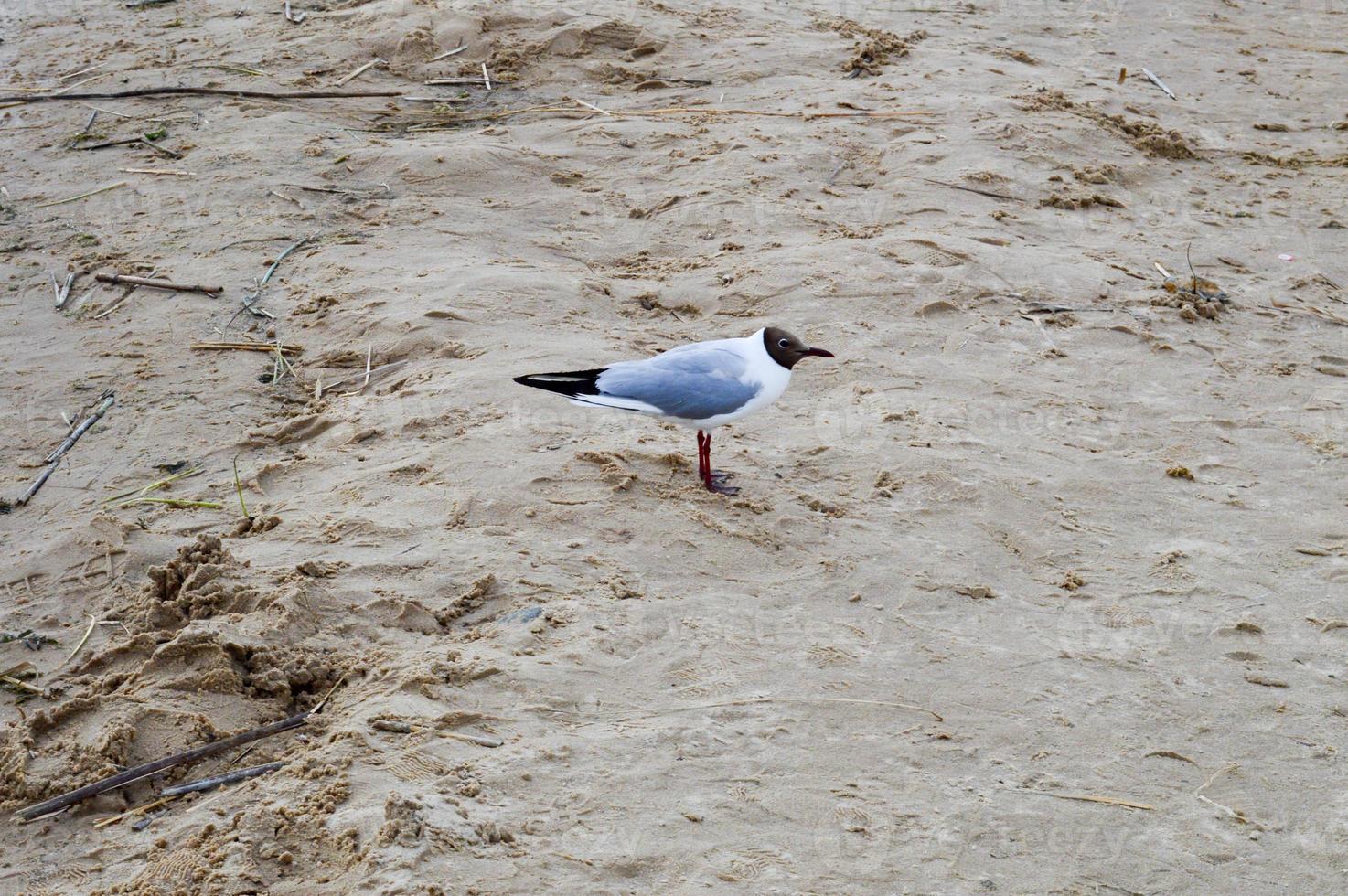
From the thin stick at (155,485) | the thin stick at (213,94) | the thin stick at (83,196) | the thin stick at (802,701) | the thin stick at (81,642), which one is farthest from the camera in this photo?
the thin stick at (213,94)

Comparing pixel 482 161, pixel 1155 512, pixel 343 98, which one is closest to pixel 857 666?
pixel 1155 512

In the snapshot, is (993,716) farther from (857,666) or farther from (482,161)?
(482,161)

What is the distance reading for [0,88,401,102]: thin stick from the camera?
8.28 m

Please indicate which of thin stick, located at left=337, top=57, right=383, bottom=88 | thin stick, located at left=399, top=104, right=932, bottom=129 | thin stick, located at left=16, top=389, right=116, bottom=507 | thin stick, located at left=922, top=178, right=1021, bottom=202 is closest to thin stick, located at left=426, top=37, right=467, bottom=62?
thin stick, located at left=337, top=57, right=383, bottom=88

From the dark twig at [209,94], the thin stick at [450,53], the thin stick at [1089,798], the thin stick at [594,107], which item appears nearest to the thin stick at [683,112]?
the thin stick at [594,107]

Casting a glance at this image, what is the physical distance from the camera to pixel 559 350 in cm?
544

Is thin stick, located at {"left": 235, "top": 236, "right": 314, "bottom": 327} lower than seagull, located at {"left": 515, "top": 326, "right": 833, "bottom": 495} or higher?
lower

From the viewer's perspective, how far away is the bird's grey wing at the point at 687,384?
446 cm

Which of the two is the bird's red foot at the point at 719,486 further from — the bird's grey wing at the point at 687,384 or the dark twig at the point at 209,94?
the dark twig at the point at 209,94

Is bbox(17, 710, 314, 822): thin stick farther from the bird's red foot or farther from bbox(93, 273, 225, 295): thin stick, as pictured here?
bbox(93, 273, 225, 295): thin stick

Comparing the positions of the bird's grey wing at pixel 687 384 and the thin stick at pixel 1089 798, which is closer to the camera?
the thin stick at pixel 1089 798

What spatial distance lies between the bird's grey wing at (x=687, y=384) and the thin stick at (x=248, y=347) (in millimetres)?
1943

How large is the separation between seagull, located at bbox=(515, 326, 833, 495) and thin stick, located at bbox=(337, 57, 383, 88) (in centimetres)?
488

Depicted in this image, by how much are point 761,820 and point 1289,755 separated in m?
1.63
